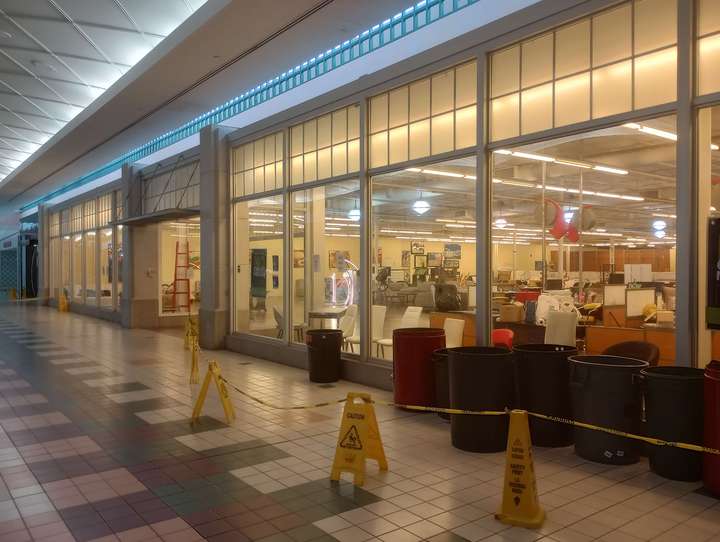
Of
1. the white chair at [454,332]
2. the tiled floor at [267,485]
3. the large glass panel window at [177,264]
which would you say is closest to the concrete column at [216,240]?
the tiled floor at [267,485]

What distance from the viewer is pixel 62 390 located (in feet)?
28.5

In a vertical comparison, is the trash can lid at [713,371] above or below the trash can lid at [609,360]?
above

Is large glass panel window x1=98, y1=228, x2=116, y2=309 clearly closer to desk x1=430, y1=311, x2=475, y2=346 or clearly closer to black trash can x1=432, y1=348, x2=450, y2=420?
desk x1=430, y1=311, x2=475, y2=346

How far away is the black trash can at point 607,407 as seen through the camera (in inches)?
201

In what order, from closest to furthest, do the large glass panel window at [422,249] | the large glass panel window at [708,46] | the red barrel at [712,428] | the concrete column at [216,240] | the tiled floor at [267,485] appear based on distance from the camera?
the tiled floor at [267,485] < the red barrel at [712,428] < the large glass panel window at [708,46] < the large glass panel window at [422,249] < the concrete column at [216,240]

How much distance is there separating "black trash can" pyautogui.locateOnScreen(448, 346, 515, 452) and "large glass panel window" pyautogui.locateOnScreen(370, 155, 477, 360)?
2696 mm

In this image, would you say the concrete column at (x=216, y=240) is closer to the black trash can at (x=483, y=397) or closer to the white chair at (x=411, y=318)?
the white chair at (x=411, y=318)

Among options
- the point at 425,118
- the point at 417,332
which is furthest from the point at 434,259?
the point at 417,332

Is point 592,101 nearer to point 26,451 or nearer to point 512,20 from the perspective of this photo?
point 512,20

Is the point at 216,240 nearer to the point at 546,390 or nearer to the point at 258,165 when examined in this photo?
the point at 258,165

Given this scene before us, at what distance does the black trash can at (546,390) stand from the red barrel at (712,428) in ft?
4.46

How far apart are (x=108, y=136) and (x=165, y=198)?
242cm

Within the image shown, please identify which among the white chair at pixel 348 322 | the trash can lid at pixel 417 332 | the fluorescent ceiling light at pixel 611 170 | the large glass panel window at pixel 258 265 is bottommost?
the white chair at pixel 348 322

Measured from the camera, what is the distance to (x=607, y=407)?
517cm
